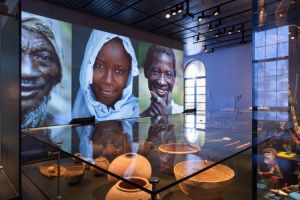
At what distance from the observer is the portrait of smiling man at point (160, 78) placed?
6410mm

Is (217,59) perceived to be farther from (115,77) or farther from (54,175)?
(54,175)

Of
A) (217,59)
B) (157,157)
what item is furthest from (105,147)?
(217,59)

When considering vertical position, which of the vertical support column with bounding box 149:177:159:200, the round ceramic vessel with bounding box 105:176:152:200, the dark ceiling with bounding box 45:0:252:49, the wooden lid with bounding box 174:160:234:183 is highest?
the dark ceiling with bounding box 45:0:252:49

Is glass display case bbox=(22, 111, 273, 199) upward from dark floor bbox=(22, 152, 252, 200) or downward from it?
upward

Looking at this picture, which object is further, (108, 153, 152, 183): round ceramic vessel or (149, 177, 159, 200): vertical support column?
(108, 153, 152, 183): round ceramic vessel

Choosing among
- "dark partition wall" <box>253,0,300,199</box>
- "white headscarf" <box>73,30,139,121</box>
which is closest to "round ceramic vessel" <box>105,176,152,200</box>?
"dark partition wall" <box>253,0,300,199</box>

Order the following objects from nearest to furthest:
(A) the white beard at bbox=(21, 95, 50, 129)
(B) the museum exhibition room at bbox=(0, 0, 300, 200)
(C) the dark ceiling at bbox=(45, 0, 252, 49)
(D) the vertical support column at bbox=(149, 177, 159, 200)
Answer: (D) the vertical support column at bbox=(149, 177, 159, 200)
(B) the museum exhibition room at bbox=(0, 0, 300, 200)
(A) the white beard at bbox=(21, 95, 50, 129)
(C) the dark ceiling at bbox=(45, 0, 252, 49)

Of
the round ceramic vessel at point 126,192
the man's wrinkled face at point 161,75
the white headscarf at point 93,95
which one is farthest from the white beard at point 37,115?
the round ceramic vessel at point 126,192

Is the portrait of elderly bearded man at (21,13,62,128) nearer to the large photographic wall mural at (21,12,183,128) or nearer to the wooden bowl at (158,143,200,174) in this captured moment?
the large photographic wall mural at (21,12,183,128)

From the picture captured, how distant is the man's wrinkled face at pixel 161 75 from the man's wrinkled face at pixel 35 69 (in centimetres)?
289

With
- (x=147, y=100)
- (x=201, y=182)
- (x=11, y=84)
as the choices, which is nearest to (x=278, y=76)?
(x=201, y=182)

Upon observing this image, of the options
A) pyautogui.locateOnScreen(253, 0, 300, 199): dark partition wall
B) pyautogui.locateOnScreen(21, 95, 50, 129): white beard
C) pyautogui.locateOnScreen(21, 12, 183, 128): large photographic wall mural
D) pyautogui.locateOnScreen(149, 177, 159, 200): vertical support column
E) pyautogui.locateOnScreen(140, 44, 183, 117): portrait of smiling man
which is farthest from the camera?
pyautogui.locateOnScreen(140, 44, 183, 117): portrait of smiling man

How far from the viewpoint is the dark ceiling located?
15.3ft

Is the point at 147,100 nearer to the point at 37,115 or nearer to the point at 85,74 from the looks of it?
the point at 85,74
